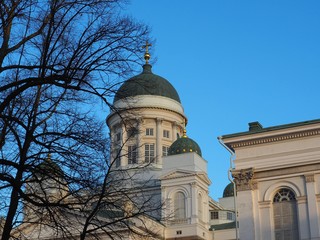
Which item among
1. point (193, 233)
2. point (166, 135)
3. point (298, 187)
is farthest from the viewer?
point (166, 135)

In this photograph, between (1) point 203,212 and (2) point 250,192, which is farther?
(1) point 203,212

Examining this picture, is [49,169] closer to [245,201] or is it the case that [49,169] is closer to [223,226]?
[245,201]

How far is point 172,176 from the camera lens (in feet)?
175

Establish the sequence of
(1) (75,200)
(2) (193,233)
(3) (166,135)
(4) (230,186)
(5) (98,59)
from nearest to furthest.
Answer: (5) (98,59)
(1) (75,200)
(2) (193,233)
(3) (166,135)
(4) (230,186)

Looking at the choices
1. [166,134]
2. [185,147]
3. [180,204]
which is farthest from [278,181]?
[166,134]

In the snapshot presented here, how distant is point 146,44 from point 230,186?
186 feet

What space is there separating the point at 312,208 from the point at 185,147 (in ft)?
84.8

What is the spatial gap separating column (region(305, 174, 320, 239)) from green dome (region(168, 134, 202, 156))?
24.8m

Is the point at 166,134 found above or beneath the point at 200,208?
above

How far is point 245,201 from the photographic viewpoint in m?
32.0

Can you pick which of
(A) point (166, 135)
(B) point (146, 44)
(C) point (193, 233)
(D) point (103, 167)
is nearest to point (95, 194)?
(D) point (103, 167)

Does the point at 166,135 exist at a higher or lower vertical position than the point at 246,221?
higher

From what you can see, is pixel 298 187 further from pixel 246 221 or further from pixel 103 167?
pixel 103 167

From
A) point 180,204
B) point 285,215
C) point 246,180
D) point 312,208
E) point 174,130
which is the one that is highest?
point 174,130
